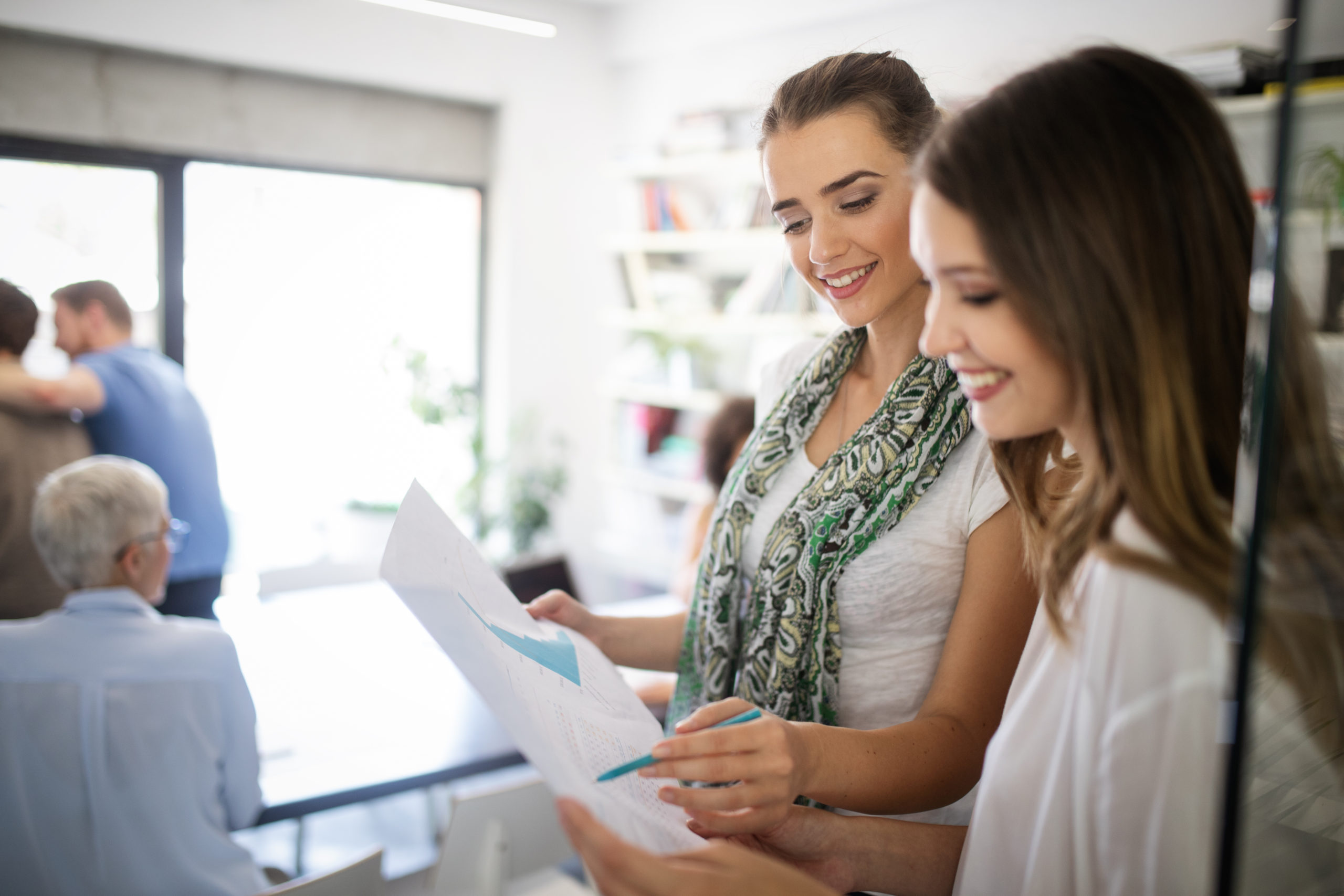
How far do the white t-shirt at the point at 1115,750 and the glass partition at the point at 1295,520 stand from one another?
53mm

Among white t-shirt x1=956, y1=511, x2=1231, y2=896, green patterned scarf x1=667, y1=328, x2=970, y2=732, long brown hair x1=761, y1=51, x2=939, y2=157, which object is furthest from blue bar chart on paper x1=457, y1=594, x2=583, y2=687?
long brown hair x1=761, y1=51, x2=939, y2=157

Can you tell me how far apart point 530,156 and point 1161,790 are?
4.72 m

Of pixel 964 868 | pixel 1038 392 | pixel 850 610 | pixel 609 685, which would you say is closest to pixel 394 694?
pixel 609 685

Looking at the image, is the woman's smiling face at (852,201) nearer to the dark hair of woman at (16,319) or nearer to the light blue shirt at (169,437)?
the dark hair of woman at (16,319)

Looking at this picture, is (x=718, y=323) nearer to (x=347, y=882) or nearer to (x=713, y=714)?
(x=347, y=882)

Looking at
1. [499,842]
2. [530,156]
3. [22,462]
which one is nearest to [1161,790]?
[499,842]

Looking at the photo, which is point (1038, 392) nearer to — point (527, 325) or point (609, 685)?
point (609, 685)

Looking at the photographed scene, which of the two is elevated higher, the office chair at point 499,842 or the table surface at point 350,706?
the table surface at point 350,706

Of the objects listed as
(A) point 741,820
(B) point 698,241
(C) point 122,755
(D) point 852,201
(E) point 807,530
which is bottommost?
(C) point 122,755

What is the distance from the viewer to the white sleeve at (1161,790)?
0.61 m

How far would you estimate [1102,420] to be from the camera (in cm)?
71

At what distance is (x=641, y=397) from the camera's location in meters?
4.79

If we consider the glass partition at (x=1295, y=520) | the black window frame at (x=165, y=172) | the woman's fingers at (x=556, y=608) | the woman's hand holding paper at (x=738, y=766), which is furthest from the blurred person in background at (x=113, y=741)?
the black window frame at (x=165, y=172)

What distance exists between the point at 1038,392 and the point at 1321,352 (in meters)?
0.23
